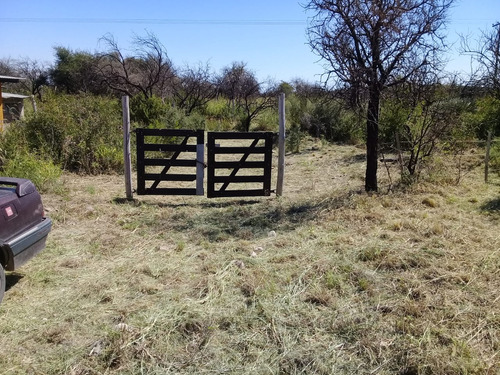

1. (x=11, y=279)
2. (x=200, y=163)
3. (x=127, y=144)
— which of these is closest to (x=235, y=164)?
(x=200, y=163)

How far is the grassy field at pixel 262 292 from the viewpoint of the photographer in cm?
295

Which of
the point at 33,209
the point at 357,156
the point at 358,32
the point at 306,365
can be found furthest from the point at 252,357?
the point at 357,156

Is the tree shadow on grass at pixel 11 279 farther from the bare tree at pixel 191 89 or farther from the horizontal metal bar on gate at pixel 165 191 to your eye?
the bare tree at pixel 191 89

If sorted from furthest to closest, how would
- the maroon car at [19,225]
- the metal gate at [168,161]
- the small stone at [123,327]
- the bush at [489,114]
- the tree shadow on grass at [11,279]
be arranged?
1. the bush at [489,114]
2. the metal gate at [168,161]
3. the tree shadow on grass at [11,279]
4. the maroon car at [19,225]
5. the small stone at [123,327]

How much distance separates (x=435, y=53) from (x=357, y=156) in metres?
6.46

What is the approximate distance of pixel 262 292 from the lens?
391 cm

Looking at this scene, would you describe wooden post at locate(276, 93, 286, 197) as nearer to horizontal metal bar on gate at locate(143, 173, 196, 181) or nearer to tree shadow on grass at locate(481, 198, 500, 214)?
horizontal metal bar on gate at locate(143, 173, 196, 181)

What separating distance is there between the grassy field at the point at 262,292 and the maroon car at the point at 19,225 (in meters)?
0.47

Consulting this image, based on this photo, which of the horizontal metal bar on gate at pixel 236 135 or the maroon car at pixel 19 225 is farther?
the horizontal metal bar on gate at pixel 236 135

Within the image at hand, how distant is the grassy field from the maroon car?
472 mm

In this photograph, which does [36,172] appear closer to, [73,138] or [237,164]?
[73,138]

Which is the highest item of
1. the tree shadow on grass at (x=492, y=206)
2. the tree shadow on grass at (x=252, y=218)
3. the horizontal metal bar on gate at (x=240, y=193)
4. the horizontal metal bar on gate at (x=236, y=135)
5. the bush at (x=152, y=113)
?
the bush at (x=152, y=113)

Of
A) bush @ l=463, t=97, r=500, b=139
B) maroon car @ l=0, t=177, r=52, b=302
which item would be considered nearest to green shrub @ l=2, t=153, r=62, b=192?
maroon car @ l=0, t=177, r=52, b=302

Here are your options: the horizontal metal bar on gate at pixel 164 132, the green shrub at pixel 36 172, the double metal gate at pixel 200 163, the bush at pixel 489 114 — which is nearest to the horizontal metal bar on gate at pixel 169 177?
the double metal gate at pixel 200 163
